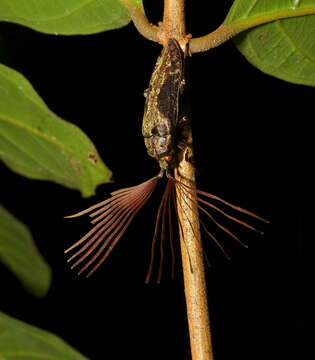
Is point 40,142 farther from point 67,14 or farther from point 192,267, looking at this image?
point 192,267

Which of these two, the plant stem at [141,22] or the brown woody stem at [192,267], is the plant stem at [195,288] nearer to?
the brown woody stem at [192,267]

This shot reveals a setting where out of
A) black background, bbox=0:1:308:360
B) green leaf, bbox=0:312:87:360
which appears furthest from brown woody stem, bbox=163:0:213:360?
black background, bbox=0:1:308:360

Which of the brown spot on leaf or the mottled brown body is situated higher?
Result: the mottled brown body

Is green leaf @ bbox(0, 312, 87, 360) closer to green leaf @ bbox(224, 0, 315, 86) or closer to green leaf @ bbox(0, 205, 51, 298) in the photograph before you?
green leaf @ bbox(0, 205, 51, 298)

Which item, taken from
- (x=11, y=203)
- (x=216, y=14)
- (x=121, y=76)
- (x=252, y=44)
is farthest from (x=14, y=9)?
(x=11, y=203)

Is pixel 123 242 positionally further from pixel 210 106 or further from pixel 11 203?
pixel 210 106

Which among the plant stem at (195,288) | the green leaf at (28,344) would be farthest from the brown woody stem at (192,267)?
the green leaf at (28,344)
